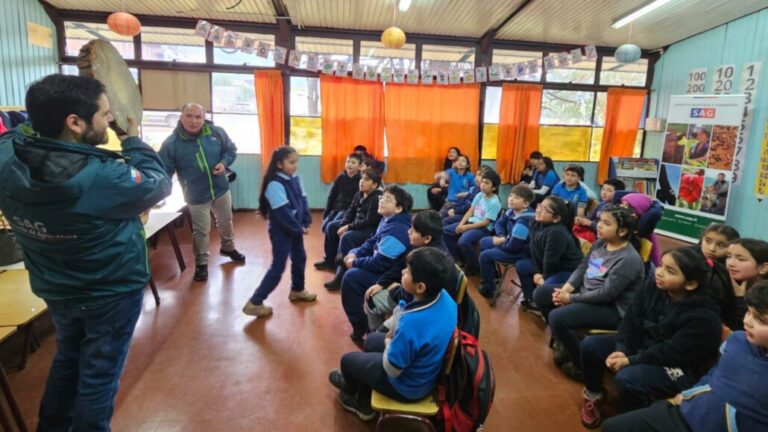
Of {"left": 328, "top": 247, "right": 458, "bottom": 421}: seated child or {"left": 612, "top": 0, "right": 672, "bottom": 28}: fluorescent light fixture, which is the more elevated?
{"left": 612, "top": 0, "right": 672, "bottom": 28}: fluorescent light fixture

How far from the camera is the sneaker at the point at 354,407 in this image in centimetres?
198

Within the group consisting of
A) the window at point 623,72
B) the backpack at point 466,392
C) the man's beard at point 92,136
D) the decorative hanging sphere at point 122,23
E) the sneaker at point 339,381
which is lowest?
the sneaker at point 339,381

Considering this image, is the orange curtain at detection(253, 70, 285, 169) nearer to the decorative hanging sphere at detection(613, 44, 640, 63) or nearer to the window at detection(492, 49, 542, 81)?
the window at detection(492, 49, 542, 81)

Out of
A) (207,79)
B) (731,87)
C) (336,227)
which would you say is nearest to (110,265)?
(336,227)

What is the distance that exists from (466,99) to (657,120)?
308 centimetres

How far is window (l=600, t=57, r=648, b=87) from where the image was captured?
6.98 metres

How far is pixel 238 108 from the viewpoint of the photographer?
639cm

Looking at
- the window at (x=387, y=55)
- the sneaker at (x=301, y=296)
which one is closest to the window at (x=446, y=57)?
the window at (x=387, y=55)

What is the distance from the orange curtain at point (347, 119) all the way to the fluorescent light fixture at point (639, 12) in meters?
3.36

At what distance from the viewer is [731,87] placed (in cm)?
567

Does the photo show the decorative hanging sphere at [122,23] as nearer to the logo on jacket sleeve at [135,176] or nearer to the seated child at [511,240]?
the logo on jacket sleeve at [135,176]

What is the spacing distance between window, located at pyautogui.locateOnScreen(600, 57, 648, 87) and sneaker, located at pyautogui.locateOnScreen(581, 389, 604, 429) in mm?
6369

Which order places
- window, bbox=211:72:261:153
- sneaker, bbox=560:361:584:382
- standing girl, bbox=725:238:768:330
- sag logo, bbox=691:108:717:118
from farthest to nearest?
window, bbox=211:72:261:153 < sag logo, bbox=691:108:717:118 < sneaker, bbox=560:361:584:382 < standing girl, bbox=725:238:768:330

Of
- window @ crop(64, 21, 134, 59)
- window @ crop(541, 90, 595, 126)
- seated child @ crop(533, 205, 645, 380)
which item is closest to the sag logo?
window @ crop(541, 90, 595, 126)
